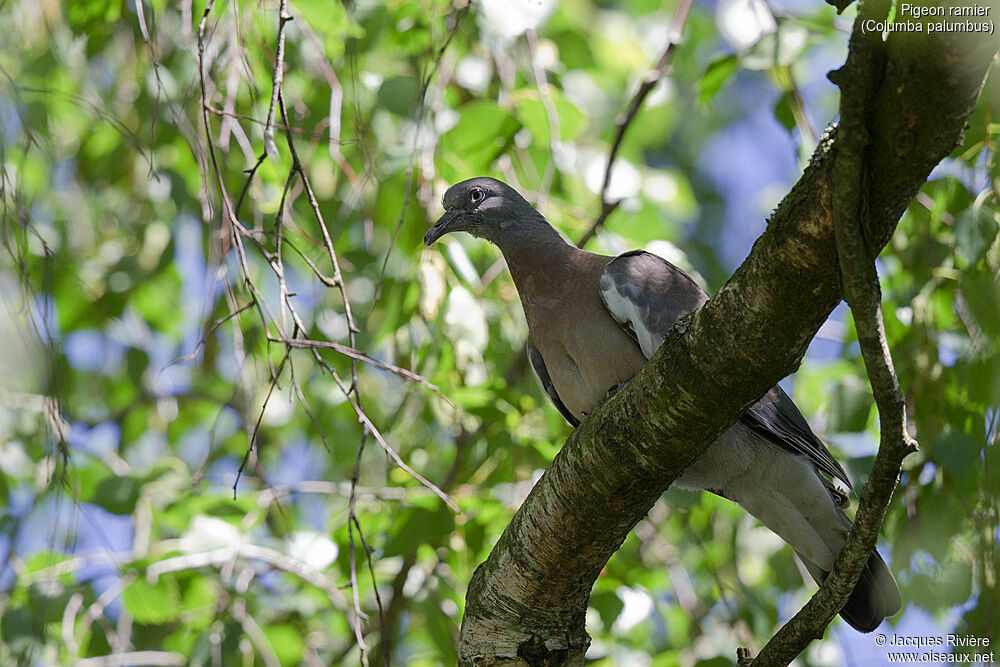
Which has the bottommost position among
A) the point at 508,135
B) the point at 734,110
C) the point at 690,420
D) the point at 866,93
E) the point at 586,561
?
the point at 586,561

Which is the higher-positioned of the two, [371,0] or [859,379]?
[371,0]

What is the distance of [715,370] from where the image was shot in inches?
73.3

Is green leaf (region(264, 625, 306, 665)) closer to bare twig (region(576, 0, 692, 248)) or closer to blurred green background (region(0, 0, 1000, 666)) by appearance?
blurred green background (region(0, 0, 1000, 666))

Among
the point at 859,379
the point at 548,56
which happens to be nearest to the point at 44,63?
the point at 548,56

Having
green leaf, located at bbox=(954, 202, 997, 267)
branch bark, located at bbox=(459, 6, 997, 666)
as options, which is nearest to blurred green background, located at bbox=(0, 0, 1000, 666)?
green leaf, located at bbox=(954, 202, 997, 267)

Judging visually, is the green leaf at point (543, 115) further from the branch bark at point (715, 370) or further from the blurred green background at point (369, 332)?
the branch bark at point (715, 370)

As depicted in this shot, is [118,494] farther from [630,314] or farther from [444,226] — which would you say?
[630,314]

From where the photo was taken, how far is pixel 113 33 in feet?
13.4

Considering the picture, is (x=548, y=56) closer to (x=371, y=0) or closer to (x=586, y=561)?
(x=371, y=0)

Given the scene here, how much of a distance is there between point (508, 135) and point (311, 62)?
140 cm

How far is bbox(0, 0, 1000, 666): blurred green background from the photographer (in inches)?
97.9

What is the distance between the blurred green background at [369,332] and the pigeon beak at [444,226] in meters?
0.07

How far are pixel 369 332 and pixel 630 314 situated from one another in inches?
54.0

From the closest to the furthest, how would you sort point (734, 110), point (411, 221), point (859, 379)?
point (859, 379) < point (411, 221) < point (734, 110)
